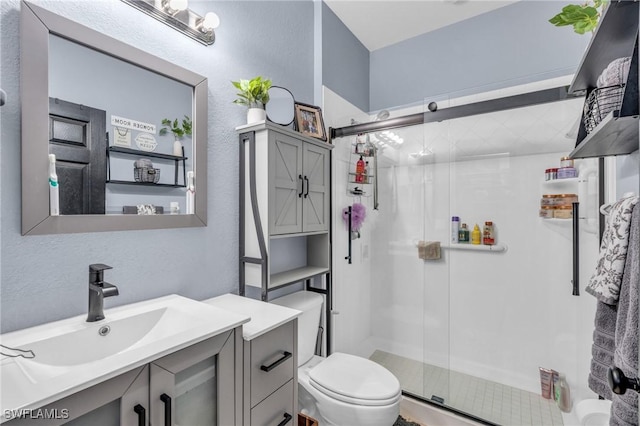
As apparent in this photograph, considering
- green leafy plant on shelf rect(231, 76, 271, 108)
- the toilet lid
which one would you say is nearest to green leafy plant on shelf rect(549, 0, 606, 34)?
green leafy plant on shelf rect(231, 76, 271, 108)

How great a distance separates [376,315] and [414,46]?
240 centimetres

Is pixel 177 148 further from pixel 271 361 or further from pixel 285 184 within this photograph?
pixel 271 361

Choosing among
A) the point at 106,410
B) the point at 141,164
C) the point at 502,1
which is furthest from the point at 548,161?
the point at 106,410

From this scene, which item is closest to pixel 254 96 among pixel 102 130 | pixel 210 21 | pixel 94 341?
pixel 210 21

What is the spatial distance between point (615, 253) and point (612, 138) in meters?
0.36

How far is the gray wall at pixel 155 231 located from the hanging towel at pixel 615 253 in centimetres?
148

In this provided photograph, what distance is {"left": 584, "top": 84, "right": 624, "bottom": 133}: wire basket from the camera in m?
0.85

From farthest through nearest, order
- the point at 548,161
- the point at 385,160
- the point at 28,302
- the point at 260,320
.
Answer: the point at 385,160, the point at 548,161, the point at 260,320, the point at 28,302

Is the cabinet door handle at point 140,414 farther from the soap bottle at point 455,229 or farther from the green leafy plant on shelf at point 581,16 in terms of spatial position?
the soap bottle at point 455,229

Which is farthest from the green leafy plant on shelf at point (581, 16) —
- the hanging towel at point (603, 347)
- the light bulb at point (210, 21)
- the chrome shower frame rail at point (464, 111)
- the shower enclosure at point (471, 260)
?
the light bulb at point (210, 21)

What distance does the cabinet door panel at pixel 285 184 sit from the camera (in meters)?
1.58

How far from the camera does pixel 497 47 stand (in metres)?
2.39

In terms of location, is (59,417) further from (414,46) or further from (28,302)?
(414,46)

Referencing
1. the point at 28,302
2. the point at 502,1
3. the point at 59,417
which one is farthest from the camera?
the point at 502,1
